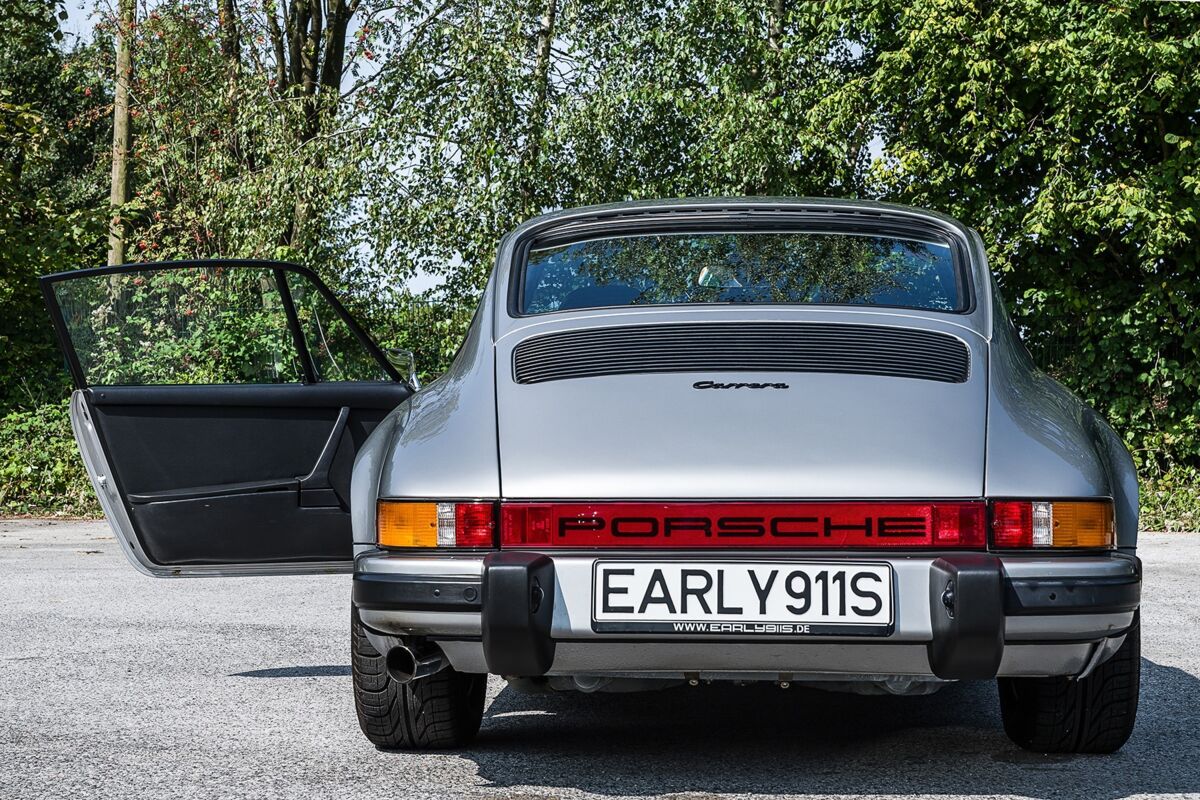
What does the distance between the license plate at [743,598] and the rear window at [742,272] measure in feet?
3.09

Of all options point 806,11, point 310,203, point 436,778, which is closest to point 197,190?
point 310,203

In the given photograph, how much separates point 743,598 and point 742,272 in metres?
1.24

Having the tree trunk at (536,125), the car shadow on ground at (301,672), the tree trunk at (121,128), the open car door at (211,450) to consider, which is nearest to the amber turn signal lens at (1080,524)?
the open car door at (211,450)

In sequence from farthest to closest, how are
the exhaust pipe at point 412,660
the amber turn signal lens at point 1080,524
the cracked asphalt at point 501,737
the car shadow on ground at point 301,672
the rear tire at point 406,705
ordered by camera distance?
1. the car shadow on ground at point 301,672
2. the rear tire at point 406,705
3. the cracked asphalt at point 501,737
4. the exhaust pipe at point 412,660
5. the amber turn signal lens at point 1080,524

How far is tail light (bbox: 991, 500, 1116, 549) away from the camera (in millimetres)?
3049

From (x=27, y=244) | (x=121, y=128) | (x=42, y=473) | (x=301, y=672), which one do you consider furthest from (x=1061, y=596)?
(x=121, y=128)

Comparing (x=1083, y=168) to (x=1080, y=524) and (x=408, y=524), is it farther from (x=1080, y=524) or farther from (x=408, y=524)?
(x=408, y=524)

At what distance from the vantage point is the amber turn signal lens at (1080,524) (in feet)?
10.0

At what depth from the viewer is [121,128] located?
1842 cm

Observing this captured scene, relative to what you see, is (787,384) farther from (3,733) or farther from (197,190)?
(197,190)

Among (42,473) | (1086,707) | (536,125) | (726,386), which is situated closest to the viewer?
(726,386)

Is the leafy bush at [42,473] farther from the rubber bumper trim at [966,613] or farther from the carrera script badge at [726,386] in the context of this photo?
the rubber bumper trim at [966,613]

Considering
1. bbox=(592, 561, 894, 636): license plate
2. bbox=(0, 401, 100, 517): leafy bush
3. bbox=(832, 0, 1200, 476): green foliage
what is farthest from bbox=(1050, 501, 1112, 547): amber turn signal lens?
bbox=(0, 401, 100, 517): leafy bush

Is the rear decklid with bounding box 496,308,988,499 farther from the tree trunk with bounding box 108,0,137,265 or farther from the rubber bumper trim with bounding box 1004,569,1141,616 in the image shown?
the tree trunk with bounding box 108,0,137,265
